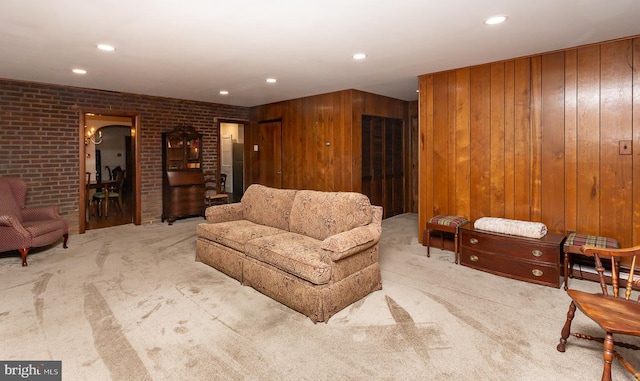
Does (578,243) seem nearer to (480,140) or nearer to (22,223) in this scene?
(480,140)

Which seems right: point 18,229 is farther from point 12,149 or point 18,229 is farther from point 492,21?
point 492,21

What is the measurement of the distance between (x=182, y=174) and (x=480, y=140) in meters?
5.15

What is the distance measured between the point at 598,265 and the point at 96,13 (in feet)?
12.9

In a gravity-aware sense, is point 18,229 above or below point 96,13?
below

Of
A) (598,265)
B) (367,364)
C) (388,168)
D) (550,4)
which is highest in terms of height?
(550,4)

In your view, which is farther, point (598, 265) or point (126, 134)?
point (126, 134)

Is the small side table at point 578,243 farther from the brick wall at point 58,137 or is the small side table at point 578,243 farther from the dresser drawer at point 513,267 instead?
the brick wall at point 58,137

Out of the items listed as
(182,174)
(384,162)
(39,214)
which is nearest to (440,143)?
(384,162)

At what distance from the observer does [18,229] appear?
3.84m

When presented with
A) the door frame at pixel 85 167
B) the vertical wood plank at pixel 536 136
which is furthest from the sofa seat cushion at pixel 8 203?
the vertical wood plank at pixel 536 136

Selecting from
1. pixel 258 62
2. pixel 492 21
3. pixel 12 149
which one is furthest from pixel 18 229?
pixel 492 21

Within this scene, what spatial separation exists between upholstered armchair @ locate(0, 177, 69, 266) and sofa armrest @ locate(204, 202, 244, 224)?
6.64 ft

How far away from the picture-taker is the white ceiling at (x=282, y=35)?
258cm

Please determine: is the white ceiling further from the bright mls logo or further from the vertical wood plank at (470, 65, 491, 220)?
the bright mls logo
